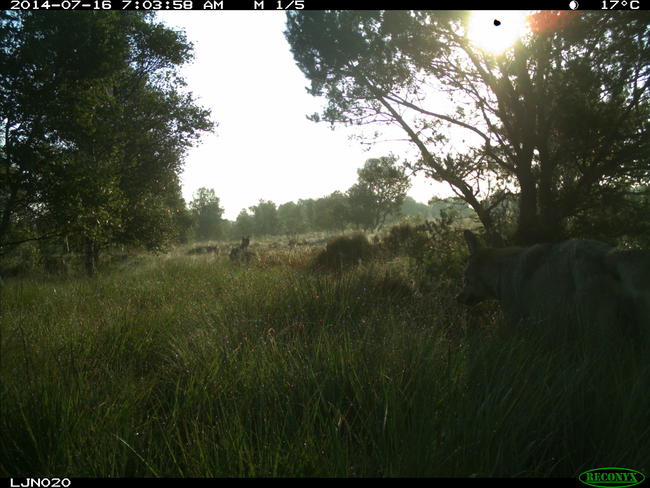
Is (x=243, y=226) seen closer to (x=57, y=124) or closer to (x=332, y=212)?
(x=332, y=212)

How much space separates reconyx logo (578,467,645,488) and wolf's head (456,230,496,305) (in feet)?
10.1

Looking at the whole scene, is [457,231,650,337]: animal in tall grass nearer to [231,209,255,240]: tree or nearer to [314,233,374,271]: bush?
[314,233,374,271]: bush

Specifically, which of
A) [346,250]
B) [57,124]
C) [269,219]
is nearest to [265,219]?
[269,219]

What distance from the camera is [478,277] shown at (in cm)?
Answer: 463

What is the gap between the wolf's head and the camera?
179 inches

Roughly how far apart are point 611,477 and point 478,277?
323cm

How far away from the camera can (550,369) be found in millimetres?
2537

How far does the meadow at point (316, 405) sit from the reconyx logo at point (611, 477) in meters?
0.04

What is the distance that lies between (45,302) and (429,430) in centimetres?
475

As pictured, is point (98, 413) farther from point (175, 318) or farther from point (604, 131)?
point (604, 131)

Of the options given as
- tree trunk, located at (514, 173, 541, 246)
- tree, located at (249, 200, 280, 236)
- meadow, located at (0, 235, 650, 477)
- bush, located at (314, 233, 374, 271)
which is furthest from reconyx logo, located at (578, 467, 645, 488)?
tree, located at (249, 200, 280, 236)

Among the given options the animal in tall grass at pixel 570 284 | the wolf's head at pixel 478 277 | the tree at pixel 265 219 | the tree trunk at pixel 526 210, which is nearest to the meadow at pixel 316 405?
the animal in tall grass at pixel 570 284

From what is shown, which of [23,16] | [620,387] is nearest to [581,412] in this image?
[620,387]

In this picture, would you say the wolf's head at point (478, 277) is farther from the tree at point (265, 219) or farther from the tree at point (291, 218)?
the tree at point (265, 219)
